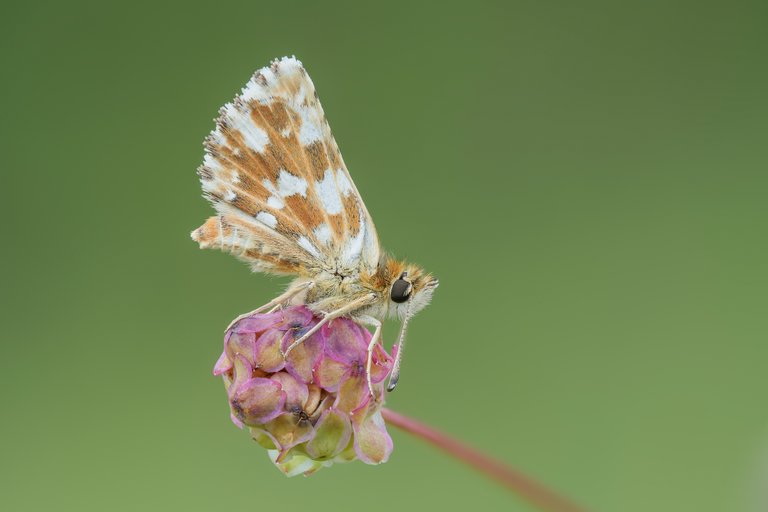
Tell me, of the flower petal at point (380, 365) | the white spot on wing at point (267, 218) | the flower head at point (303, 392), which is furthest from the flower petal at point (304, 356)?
the white spot on wing at point (267, 218)

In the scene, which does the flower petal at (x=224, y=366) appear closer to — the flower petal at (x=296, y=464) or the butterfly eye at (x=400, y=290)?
the flower petal at (x=296, y=464)

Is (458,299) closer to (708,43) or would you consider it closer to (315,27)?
(315,27)

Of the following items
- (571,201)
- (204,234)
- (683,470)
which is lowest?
(683,470)

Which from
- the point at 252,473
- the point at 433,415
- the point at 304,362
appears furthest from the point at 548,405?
the point at 304,362

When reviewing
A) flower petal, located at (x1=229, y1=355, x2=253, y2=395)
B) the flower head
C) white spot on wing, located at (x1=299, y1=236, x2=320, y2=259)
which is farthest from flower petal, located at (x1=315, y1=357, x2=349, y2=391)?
white spot on wing, located at (x1=299, y1=236, x2=320, y2=259)

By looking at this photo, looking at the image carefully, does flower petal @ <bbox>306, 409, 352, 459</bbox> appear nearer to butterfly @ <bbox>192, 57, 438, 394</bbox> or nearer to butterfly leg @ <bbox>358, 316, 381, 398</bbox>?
butterfly leg @ <bbox>358, 316, 381, 398</bbox>

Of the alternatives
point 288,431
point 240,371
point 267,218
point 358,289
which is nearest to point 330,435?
point 288,431
